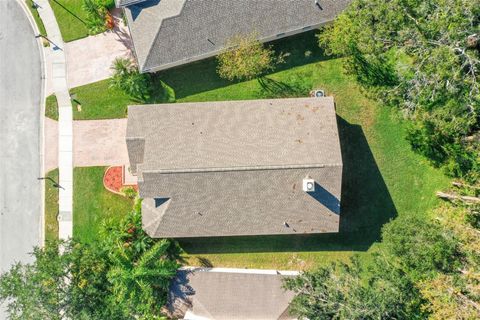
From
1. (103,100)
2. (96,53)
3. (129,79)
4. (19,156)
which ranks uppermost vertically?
(96,53)

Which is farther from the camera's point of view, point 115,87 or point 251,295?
point 115,87

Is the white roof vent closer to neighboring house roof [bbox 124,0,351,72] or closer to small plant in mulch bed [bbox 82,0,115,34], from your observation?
neighboring house roof [bbox 124,0,351,72]

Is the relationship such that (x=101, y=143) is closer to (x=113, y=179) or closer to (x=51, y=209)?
(x=113, y=179)

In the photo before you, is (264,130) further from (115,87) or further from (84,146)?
(84,146)

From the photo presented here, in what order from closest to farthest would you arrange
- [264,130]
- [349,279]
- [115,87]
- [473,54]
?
[473,54] → [349,279] → [264,130] → [115,87]

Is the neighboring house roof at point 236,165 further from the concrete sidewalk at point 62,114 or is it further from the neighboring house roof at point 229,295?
the concrete sidewalk at point 62,114

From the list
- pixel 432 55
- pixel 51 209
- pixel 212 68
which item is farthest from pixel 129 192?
pixel 432 55

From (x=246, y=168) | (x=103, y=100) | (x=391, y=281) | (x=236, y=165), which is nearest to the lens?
(x=391, y=281)

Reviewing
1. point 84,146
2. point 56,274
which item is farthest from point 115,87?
point 56,274

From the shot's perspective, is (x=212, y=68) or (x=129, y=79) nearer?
(x=129, y=79)
